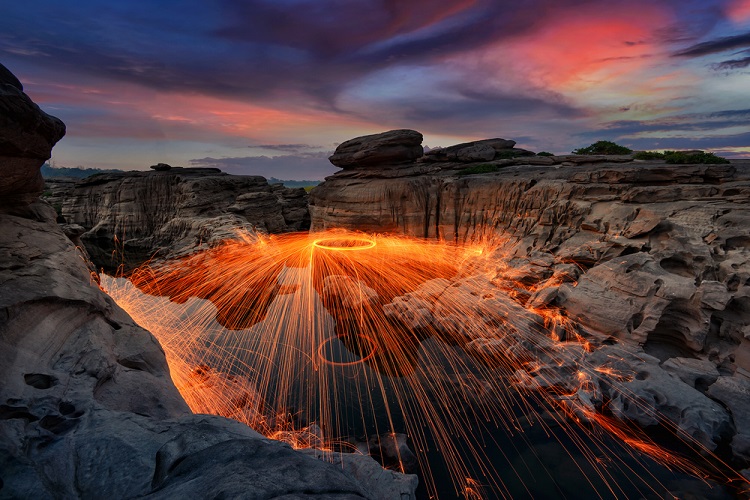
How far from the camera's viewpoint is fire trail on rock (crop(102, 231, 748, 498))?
840 centimetres

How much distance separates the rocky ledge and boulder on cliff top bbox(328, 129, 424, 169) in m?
1.80

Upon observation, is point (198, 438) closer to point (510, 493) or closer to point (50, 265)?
point (50, 265)

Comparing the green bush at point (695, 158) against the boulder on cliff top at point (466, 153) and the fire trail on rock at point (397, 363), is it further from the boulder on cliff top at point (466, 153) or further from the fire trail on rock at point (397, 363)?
the boulder on cliff top at point (466, 153)

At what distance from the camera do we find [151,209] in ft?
100

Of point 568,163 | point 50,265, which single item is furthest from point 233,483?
point 568,163

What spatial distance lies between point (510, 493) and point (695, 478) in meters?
4.34

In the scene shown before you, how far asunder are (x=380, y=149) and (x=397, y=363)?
17.8 m

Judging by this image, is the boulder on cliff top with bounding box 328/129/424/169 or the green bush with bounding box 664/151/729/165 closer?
the green bush with bounding box 664/151/729/165

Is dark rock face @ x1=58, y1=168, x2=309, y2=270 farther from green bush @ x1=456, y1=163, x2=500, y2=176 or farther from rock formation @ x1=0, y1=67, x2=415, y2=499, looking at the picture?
rock formation @ x1=0, y1=67, x2=415, y2=499

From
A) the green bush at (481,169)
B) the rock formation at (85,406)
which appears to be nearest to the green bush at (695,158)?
the green bush at (481,169)

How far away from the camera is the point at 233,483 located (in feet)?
8.87

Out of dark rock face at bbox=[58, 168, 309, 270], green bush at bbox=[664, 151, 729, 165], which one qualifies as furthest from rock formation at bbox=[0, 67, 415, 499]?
green bush at bbox=[664, 151, 729, 165]

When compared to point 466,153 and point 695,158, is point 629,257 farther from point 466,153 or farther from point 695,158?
point 466,153

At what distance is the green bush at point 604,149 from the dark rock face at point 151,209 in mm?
28820
